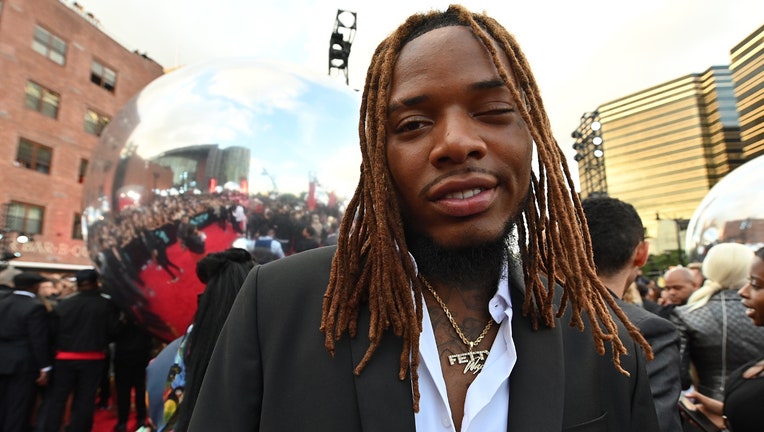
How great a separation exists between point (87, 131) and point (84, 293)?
1967 cm

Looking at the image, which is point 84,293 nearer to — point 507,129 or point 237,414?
point 237,414

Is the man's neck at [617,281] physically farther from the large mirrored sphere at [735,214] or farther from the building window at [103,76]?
the building window at [103,76]

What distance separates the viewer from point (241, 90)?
3.01 meters

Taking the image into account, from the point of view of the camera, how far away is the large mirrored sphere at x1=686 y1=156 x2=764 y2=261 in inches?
191

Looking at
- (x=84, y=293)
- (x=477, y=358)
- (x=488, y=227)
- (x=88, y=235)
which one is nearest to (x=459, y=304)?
(x=477, y=358)

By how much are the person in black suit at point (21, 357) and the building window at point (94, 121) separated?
19662 millimetres

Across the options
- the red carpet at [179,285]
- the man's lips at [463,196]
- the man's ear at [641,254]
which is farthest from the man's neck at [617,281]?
the red carpet at [179,285]

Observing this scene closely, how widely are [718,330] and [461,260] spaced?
290 centimetres

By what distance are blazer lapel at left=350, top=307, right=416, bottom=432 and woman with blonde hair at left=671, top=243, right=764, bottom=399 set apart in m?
2.93

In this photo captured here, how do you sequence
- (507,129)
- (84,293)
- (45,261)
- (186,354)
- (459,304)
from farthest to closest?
(45,261) < (84,293) < (186,354) < (459,304) < (507,129)

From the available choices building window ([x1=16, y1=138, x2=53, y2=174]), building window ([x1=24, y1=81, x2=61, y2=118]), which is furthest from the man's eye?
building window ([x1=24, y1=81, x2=61, y2=118])

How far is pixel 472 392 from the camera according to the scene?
101 centimetres

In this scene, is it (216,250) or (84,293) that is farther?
(84,293)

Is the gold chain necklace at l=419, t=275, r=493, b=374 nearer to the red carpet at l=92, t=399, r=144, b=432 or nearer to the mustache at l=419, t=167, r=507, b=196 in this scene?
the mustache at l=419, t=167, r=507, b=196
